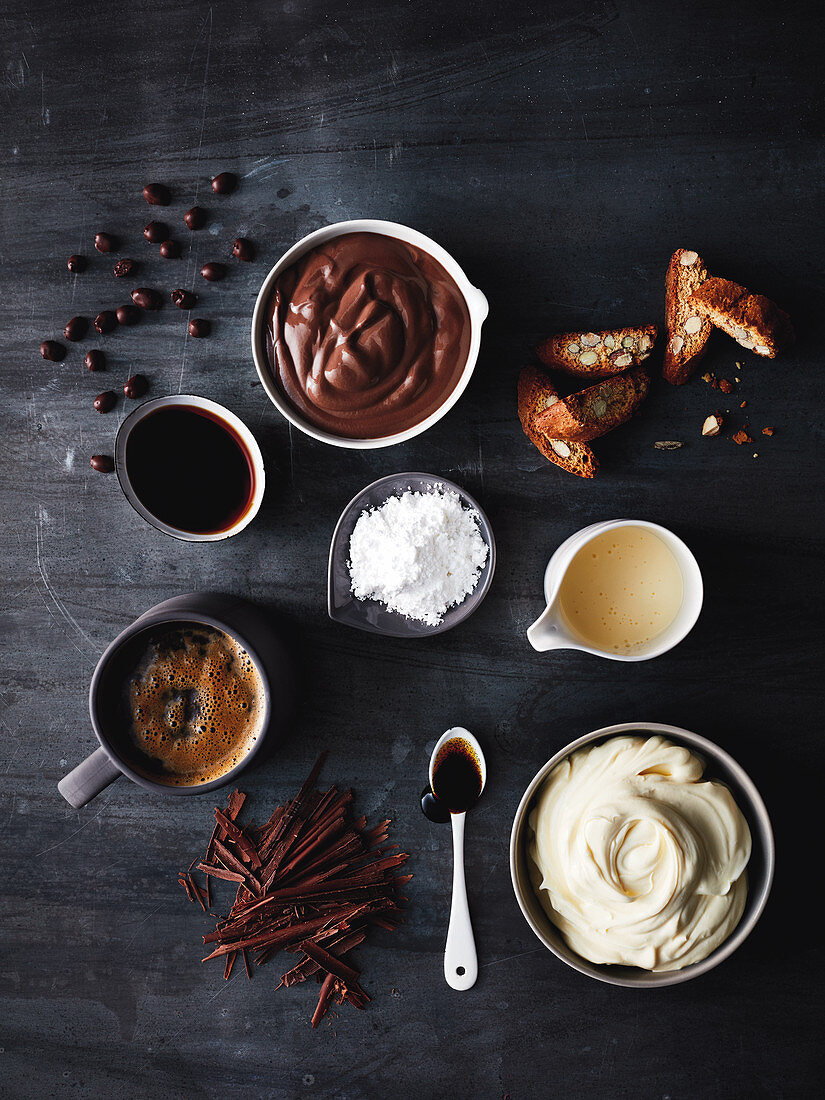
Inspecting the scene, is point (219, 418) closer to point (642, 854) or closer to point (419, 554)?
point (419, 554)

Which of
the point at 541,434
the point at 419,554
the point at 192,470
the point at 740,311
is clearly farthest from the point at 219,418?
the point at 740,311

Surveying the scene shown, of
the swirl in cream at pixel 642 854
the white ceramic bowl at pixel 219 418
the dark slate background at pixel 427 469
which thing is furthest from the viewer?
the dark slate background at pixel 427 469

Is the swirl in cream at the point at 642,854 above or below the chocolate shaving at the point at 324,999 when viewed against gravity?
above

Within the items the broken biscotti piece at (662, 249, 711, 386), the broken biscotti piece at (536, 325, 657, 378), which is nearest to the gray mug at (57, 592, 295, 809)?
the broken biscotti piece at (536, 325, 657, 378)

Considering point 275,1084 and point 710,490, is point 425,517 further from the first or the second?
point 275,1084

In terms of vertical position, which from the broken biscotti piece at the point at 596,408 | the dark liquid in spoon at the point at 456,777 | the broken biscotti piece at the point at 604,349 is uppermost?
the broken biscotti piece at the point at 604,349

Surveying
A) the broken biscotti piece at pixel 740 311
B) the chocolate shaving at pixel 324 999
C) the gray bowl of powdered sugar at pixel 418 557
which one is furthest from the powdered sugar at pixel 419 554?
the chocolate shaving at pixel 324 999

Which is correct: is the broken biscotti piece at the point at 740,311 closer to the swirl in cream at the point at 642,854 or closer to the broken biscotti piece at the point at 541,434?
the broken biscotti piece at the point at 541,434

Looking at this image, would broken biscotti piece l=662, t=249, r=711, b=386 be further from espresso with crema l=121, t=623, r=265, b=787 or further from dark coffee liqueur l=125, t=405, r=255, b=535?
espresso with crema l=121, t=623, r=265, b=787
